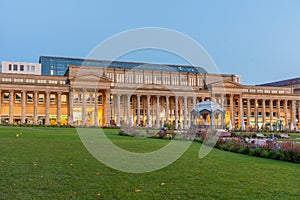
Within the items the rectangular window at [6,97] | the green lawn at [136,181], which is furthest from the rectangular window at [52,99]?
the green lawn at [136,181]

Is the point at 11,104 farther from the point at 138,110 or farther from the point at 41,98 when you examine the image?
the point at 138,110

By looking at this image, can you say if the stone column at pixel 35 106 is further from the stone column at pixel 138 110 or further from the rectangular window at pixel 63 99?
the stone column at pixel 138 110

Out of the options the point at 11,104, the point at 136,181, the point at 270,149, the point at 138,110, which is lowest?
the point at 136,181

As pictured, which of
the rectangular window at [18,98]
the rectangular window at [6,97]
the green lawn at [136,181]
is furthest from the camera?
the rectangular window at [18,98]

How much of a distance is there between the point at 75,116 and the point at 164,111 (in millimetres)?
26243

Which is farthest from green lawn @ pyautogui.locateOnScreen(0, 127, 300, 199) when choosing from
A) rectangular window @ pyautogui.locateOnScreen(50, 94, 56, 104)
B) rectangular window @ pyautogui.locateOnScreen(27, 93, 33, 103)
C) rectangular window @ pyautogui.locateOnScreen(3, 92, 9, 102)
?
rectangular window @ pyautogui.locateOnScreen(3, 92, 9, 102)

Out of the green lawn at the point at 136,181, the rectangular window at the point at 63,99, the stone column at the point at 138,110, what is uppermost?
the rectangular window at the point at 63,99

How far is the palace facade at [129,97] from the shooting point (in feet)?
271

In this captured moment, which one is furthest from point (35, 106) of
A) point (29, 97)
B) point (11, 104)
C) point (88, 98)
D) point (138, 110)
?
point (138, 110)

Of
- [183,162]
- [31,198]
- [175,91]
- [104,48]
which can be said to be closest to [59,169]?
[31,198]

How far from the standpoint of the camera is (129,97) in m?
88.4

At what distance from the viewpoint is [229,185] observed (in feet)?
32.3

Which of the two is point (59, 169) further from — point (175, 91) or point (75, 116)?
point (175, 91)

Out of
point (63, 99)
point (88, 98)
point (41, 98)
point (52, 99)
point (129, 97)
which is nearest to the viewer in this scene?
point (41, 98)
